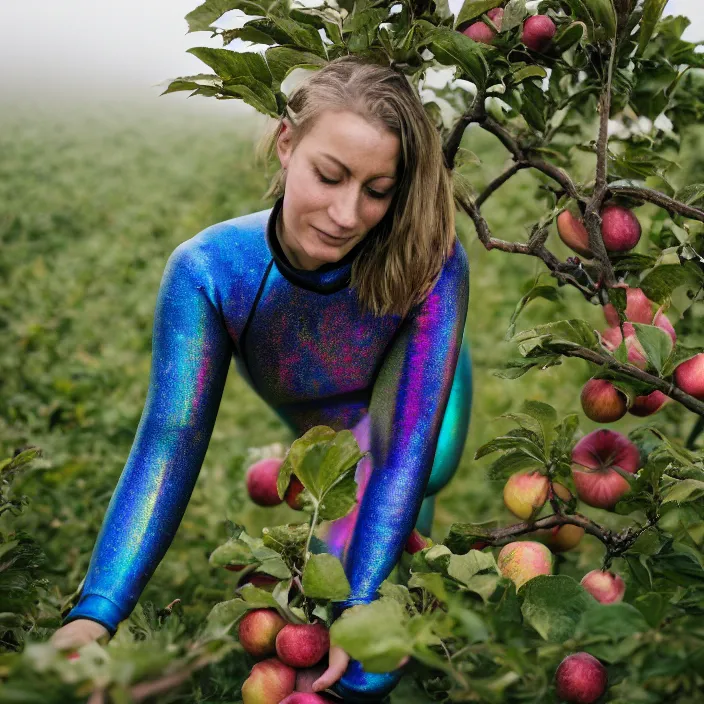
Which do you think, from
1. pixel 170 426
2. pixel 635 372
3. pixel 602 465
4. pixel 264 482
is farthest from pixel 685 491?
pixel 264 482

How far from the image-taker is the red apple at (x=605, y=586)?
140 cm

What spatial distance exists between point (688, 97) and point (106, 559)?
1.27 m

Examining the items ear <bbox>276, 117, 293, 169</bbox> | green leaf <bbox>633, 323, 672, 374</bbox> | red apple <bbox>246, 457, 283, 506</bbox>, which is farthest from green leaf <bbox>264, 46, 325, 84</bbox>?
red apple <bbox>246, 457, 283, 506</bbox>

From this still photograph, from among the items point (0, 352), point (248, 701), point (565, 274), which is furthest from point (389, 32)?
point (0, 352)

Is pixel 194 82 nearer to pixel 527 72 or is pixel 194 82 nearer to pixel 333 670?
pixel 527 72

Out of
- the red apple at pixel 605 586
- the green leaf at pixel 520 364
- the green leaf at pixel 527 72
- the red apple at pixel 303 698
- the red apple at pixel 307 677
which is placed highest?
the green leaf at pixel 527 72

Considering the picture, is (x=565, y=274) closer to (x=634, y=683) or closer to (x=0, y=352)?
(x=634, y=683)

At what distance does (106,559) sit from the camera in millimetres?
1339

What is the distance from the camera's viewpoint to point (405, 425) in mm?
1451

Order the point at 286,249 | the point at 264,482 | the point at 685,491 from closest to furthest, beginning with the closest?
the point at 685,491, the point at 286,249, the point at 264,482

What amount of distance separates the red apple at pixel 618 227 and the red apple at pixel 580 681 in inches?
26.9

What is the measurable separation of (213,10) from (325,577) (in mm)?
818

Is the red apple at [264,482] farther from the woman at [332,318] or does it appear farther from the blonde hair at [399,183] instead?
the blonde hair at [399,183]

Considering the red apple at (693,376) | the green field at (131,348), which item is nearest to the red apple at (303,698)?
the green field at (131,348)
